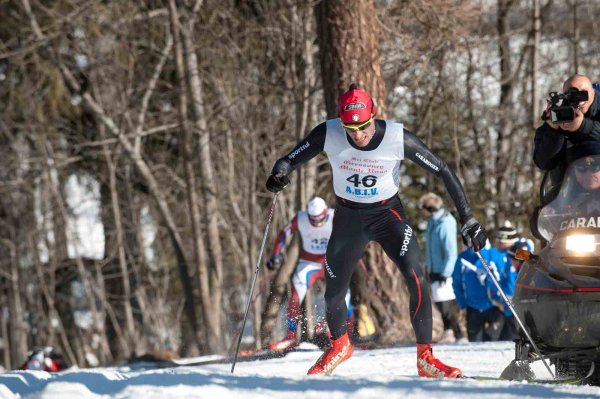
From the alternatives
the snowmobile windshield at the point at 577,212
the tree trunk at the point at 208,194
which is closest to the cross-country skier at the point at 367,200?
the snowmobile windshield at the point at 577,212

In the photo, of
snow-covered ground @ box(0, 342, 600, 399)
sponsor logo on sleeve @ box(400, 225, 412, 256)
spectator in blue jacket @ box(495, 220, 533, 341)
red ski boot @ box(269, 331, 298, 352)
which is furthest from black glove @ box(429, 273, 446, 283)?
snow-covered ground @ box(0, 342, 600, 399)

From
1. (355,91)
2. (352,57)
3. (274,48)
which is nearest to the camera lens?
(355,91)

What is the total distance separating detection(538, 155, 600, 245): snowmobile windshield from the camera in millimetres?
5855

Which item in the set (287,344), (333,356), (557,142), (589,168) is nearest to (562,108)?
(557,142)

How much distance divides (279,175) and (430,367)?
5.45 feet

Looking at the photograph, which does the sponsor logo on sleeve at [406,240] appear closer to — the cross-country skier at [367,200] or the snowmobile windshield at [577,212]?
the cross-country skier at [367,200]

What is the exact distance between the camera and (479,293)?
34.9ft

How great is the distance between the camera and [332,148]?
7.19 meters

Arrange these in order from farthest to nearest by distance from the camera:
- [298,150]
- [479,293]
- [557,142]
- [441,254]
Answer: [441,254], [479,293], [298,150], [557,142]

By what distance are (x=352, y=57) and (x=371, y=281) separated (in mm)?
2616

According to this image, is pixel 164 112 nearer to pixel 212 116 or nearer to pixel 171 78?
pixel 171 78

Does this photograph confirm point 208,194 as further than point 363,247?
Yes

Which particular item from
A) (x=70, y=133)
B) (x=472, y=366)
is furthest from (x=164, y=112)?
(x=472, y=366)

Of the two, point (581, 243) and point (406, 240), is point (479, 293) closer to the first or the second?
point (406, 240)
